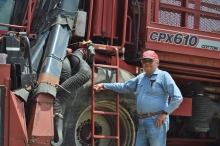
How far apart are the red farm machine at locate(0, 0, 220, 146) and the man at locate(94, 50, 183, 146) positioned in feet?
1.46

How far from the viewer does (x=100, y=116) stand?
546cm

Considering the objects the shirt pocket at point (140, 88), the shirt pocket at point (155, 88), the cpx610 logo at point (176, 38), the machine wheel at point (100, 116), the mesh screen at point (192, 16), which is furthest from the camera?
the mesh screen at point (192, 16)

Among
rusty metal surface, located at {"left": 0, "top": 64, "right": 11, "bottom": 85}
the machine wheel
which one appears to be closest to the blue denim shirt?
the machine wheel

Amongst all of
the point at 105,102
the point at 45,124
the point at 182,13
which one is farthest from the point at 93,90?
the point at 182,13

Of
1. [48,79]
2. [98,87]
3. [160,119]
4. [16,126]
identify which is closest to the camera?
[16,126]

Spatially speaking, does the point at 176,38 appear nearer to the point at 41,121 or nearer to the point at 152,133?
the point at 152,133

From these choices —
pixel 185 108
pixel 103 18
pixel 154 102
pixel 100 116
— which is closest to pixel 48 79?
pixel 154 102

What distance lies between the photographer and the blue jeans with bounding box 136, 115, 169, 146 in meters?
4.62

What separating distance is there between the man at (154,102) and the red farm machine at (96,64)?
0.45 metres

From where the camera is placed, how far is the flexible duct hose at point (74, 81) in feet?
14.9

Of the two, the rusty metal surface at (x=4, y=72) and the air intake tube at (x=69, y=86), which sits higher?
the rusty metal surface at (x=4, y=72)

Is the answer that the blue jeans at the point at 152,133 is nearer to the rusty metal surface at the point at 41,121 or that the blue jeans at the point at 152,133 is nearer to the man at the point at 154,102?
the man at the point at 154,102

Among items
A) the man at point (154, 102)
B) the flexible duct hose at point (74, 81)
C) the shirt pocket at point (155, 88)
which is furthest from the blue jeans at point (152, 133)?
the flexible duct hose at point (74, 81)

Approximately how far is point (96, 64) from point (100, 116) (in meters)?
0.68
